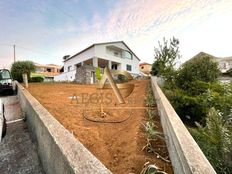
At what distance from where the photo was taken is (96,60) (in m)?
25.5

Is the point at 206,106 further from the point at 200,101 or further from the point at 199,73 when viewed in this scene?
the point at 199,73

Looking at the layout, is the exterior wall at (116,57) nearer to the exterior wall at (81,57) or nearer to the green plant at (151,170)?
the exterior wall at (81,57)

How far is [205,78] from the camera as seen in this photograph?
12547mm

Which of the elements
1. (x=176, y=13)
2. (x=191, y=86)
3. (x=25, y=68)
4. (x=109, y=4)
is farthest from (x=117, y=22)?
(x=25, y=68)

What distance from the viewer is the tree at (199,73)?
12.5 m

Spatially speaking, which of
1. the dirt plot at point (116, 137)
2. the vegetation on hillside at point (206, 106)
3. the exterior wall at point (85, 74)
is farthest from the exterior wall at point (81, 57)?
the dirt plot at point (116, 137)

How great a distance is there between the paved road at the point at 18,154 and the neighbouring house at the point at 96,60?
14.2 m

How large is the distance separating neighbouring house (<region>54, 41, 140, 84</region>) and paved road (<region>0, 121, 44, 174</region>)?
14232 millimetres

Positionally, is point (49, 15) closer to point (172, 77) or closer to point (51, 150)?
point (172, 77)

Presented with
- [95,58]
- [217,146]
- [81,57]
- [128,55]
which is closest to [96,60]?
[95,58]

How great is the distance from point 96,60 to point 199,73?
15.9m

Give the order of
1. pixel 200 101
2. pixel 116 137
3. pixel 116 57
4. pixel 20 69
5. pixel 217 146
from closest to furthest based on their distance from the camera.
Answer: pixel 217 146 < pixel 116 137 < pixel 200 101 < pixel 20 69 < pixel 116 57

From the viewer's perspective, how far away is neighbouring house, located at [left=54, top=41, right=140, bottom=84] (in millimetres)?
19750

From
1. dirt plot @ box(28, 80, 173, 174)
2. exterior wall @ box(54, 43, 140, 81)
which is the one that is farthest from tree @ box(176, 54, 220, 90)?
exterior wall @ box(54, 43, 140, 81)
